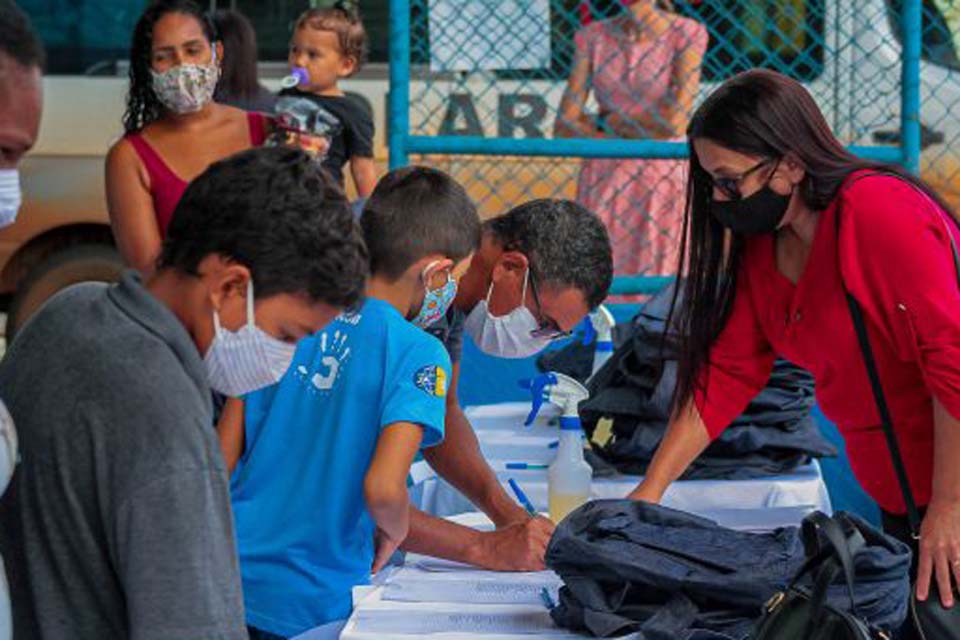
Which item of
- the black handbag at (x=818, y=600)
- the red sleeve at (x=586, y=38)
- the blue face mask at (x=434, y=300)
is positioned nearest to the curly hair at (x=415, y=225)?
the blue face mask at (x=434, y=300)

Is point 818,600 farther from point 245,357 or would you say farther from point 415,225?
point 415,225

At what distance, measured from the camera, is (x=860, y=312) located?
9.01 ft

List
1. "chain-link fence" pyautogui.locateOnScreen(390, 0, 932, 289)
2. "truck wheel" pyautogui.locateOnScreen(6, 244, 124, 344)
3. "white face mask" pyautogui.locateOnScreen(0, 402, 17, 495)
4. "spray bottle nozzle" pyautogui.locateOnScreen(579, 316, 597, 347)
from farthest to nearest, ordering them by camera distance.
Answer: "truck wheel" pyautogui.locateOnScreen(6, 244, 124, 344) < "chain-link fence" pyautogui.locateOnScreen(390, 0, 932, 289) < "spray bottle nozzle" pyautogui.locateOnScreen(579, 316, 597, 347) < "white face mask" pyautogui.locateOnScreen(0, 402, 17, 495)

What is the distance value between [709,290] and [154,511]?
63.2 inches

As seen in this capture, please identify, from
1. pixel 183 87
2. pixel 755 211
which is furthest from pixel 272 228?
pixel 183 87

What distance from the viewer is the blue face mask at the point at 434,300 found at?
2.87 metres

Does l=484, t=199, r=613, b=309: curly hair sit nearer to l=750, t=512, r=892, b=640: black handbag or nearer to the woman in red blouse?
the woman in red blouse

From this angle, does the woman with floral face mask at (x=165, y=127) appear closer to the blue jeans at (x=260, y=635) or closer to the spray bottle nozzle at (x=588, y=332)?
the spray bottle nozzle at (x=588, y=332)

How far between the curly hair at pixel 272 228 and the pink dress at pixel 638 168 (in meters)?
3.50

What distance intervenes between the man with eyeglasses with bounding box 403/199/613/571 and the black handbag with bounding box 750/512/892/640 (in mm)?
975

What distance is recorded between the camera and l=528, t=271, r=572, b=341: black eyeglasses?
323 cm

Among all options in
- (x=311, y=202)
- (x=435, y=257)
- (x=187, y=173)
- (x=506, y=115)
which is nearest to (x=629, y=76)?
(x=506, y=115)

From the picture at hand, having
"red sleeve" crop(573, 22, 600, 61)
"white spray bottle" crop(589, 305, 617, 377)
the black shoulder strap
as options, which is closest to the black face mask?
the black shoulder strap

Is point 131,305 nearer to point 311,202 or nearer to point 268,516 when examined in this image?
point 311,202
